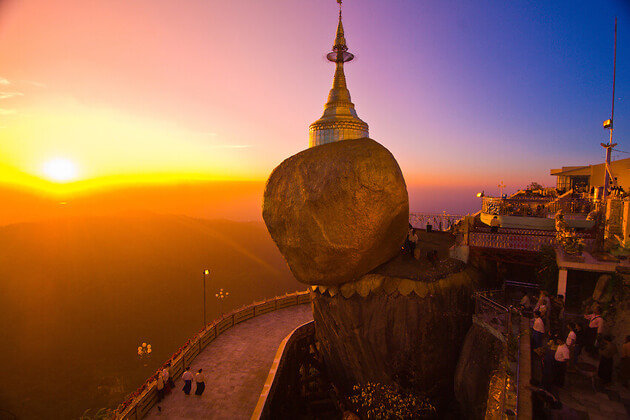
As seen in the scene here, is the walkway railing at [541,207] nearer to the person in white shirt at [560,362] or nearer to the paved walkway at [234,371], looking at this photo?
the person in white shirt at [560,362]

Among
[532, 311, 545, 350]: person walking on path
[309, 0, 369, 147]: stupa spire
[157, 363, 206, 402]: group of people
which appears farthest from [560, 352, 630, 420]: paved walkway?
[309, 0, 369, 147]: stupa spire

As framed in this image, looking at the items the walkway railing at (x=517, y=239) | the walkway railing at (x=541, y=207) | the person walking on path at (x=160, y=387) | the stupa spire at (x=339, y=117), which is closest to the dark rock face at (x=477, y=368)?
the walkway railing at (x=517, y=239)

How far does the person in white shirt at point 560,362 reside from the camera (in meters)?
8.24

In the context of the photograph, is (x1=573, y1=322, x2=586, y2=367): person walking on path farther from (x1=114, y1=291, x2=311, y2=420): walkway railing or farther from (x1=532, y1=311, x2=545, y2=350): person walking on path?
(x1=114, y1=291, x2=311, y2=420): walkway railing

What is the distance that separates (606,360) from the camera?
8383 millimetres

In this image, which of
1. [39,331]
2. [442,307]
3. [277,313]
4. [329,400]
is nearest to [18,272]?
[39,331]

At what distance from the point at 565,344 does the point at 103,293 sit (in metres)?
107

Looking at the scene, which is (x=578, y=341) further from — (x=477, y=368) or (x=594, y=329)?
(x=477, y=368)

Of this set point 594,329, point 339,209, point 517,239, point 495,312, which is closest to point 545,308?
point 594,329

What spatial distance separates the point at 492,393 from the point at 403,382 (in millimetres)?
6703

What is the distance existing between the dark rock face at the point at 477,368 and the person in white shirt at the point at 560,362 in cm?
274

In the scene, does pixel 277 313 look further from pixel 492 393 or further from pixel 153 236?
pixel 153 236

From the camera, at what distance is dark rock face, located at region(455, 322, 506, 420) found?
1201 cm

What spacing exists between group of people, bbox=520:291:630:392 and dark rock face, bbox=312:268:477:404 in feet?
10.4
